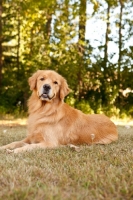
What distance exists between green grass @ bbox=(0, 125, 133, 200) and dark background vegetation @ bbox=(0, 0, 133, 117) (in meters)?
10.1

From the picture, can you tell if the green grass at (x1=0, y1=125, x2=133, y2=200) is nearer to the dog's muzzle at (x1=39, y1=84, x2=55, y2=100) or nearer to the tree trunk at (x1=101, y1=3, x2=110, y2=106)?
the dog's muzzle at (x1=39, y1=84, x2=55, y2=100)

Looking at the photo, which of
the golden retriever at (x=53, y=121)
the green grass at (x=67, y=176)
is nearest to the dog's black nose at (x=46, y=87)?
the golden retriever at (x=53, y=121)

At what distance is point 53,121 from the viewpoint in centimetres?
521

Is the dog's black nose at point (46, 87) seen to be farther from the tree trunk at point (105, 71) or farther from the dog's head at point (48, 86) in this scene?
the tree trunk at point (105, 71)

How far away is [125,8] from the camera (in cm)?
1473

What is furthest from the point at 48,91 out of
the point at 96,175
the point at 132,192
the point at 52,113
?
the point at 132,192

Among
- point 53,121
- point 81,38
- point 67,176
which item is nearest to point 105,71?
point 81,38

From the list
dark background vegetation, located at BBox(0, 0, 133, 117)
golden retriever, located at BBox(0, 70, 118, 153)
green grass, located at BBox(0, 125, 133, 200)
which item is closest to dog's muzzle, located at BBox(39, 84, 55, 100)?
golden retriever, located at BBox(0, 70, 118, 153)

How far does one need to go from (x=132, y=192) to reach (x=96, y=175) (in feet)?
1.41

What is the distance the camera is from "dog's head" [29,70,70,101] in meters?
5.14

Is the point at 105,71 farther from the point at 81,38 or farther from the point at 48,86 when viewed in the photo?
the point at 48,86

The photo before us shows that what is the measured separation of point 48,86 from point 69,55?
9.29 m

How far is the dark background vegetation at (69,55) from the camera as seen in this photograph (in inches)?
551

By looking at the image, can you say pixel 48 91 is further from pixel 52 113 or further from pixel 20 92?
pixel 20 92
